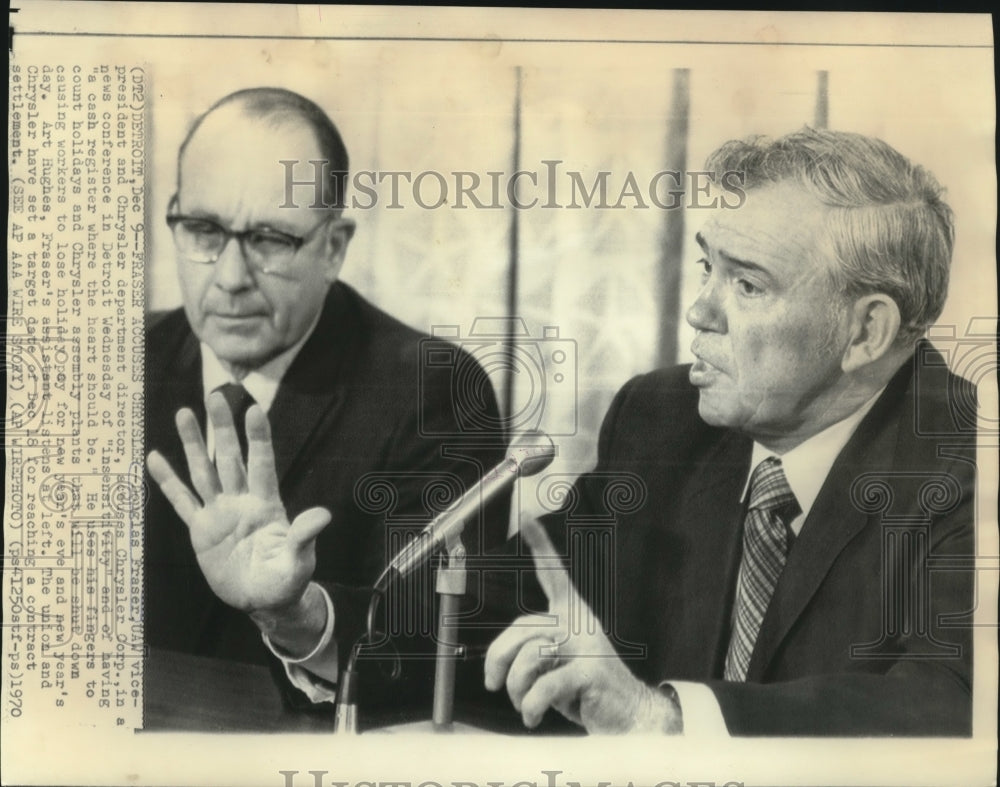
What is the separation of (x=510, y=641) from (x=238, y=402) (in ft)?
1.50

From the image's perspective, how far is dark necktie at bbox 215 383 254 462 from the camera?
1.36 meters

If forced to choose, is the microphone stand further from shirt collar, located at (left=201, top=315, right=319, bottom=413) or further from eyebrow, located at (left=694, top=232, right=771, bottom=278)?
eyebrow, located at (left=694, top=232, right=771, bottom=278)

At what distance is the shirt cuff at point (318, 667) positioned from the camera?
1.35 m

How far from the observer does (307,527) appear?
4.39 ft

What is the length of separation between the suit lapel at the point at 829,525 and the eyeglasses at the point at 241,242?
0.72m

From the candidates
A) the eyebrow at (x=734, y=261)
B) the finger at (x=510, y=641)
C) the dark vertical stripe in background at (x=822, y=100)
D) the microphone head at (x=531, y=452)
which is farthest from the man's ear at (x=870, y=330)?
the finger at (x=510, y=641)

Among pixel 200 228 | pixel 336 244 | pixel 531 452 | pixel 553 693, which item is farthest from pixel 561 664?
pixel 200 228

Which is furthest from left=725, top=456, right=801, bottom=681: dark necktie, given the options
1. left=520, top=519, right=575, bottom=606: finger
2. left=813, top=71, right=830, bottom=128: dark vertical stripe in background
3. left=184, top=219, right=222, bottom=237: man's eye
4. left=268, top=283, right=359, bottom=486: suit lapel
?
left=184, top=219, right=222, bottom=237: man's eye

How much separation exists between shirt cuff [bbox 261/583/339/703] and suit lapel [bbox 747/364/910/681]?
524mm

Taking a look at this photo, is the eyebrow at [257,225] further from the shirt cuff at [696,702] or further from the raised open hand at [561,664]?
the shirt cuff at [696,702]

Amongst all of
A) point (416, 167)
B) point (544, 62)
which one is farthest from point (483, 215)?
point (544, 62)

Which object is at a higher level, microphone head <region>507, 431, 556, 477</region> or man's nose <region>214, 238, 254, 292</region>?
man's nose <region>214, 238, 254, 292</region>

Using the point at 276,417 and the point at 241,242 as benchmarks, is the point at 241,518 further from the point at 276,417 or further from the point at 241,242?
the point at 241,242

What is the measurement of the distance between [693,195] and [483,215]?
27 centimetres
